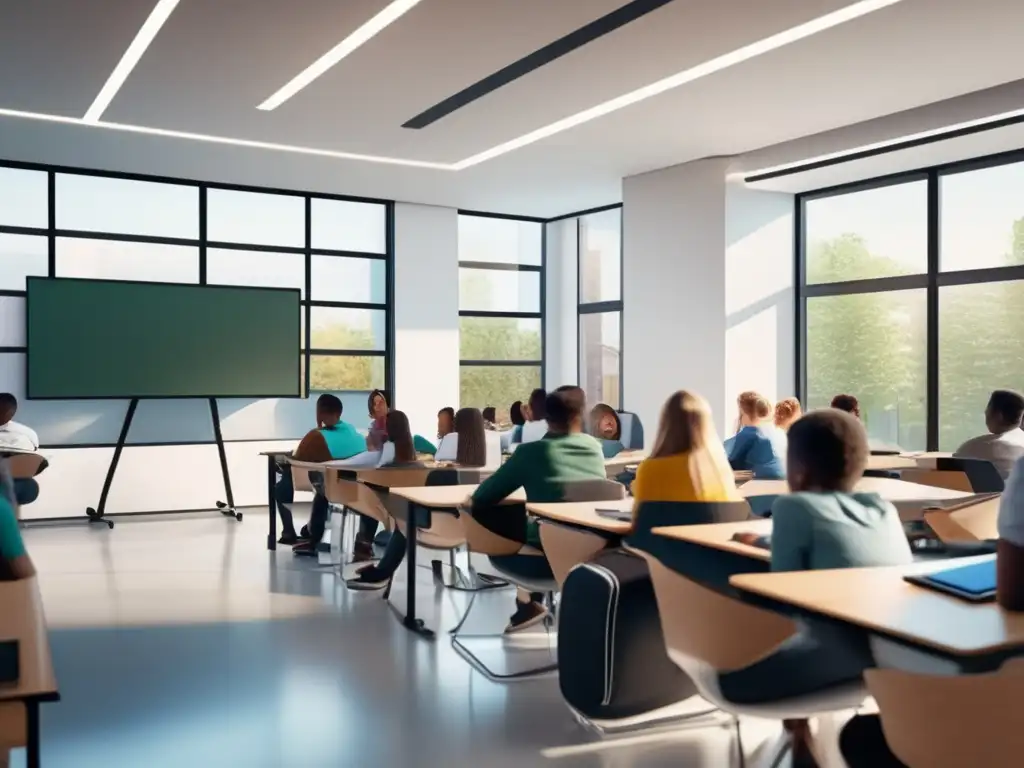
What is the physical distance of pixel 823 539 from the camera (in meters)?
2.55

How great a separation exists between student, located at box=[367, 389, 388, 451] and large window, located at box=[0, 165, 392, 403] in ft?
7.10

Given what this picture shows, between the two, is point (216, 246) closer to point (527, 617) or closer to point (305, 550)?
point (305, 550)

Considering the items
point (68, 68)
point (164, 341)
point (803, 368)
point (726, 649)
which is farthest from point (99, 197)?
point (726, 649)

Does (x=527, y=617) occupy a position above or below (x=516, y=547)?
below

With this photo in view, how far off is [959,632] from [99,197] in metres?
9.32

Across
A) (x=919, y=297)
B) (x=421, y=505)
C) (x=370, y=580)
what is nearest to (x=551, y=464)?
(x=421, y=505)

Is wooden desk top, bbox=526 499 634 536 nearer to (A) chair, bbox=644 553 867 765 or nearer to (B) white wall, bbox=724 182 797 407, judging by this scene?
(A) chair, bbox=644 553 867 765

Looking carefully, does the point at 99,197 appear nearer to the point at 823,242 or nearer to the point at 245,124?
the point at 245,124

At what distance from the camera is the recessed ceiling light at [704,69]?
17.3 feet

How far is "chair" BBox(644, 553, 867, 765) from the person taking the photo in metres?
2.55

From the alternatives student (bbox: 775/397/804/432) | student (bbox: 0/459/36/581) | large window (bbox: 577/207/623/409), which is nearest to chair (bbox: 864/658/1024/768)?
student (bbox: 0/459/36/581)

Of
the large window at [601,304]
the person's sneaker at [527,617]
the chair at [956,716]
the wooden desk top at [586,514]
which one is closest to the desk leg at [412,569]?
the person's sneaker at [527,617]

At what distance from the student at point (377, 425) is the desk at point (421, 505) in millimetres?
2380

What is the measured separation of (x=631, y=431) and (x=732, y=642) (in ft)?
20.4
